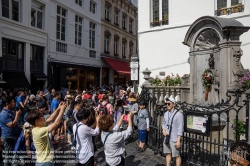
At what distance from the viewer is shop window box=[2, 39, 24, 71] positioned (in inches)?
534

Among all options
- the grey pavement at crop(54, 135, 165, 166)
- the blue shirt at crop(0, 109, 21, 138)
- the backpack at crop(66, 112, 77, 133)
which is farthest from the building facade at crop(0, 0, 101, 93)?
the blue shirt at crop(0, 109, 21, 138)

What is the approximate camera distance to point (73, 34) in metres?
19.3

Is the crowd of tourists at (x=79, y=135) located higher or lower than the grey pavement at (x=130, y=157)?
higher

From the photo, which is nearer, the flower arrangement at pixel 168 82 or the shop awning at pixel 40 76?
the flower arrangement at pixel 168 82

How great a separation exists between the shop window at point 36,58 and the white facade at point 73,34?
30.2 inches

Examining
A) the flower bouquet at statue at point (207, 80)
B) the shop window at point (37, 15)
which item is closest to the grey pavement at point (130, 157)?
the flower bouquet at statue at point (207, 80)

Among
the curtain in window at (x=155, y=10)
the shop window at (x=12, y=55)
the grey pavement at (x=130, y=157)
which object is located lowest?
the grey pavement at (x=130, y=157)

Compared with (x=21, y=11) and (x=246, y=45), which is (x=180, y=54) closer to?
(x=246, y=45)

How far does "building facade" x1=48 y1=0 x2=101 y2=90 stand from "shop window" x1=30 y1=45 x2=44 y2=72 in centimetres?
63

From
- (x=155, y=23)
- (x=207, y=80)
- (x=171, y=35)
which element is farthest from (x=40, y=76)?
(x=207, y=80)

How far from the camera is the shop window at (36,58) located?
611 inches

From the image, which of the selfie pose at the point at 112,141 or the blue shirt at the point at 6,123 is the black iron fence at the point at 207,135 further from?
the blue shirt at the point at 6,123

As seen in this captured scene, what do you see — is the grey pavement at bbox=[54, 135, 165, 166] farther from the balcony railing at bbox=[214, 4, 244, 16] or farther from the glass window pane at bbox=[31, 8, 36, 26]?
the glass window pane at bbox=[31, 8, 36, 26]

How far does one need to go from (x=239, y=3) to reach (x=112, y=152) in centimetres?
947
